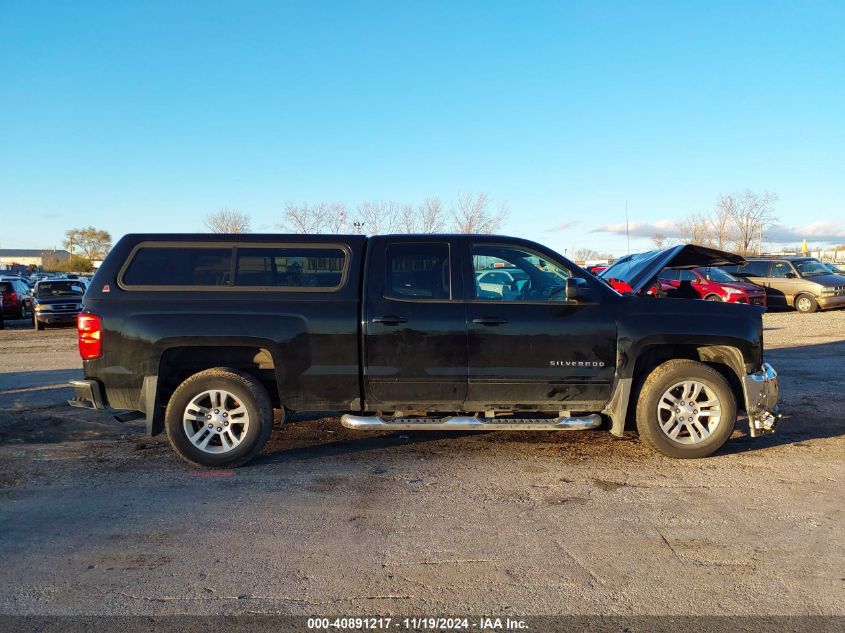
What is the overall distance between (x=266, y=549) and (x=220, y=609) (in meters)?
0.68

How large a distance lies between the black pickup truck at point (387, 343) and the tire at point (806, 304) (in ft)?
55.8

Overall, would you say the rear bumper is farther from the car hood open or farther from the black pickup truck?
the car hood open

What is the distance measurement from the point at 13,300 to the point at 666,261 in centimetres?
2138

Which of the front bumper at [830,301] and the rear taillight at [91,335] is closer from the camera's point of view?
the rear taillight at [91,335]

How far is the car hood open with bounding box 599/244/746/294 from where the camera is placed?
6.98 metres

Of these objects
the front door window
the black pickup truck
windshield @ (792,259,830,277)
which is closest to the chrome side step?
the black pickup truck

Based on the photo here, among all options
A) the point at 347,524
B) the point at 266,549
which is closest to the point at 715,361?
the point at 347,524

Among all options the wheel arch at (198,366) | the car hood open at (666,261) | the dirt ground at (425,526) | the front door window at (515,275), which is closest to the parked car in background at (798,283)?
the car hood open at (666,261)

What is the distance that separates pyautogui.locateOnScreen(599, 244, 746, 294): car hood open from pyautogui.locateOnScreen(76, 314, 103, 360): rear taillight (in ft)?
17.5

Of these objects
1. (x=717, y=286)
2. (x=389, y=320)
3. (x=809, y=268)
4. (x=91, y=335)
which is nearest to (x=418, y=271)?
(x=389, y=320)

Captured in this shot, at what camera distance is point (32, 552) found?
12.5 feet

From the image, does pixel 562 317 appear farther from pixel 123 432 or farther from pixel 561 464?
pixel 123 432

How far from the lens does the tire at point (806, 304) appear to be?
64.9ft

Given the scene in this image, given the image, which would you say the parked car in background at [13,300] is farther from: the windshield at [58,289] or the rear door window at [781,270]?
the rear door window at [781,270]
